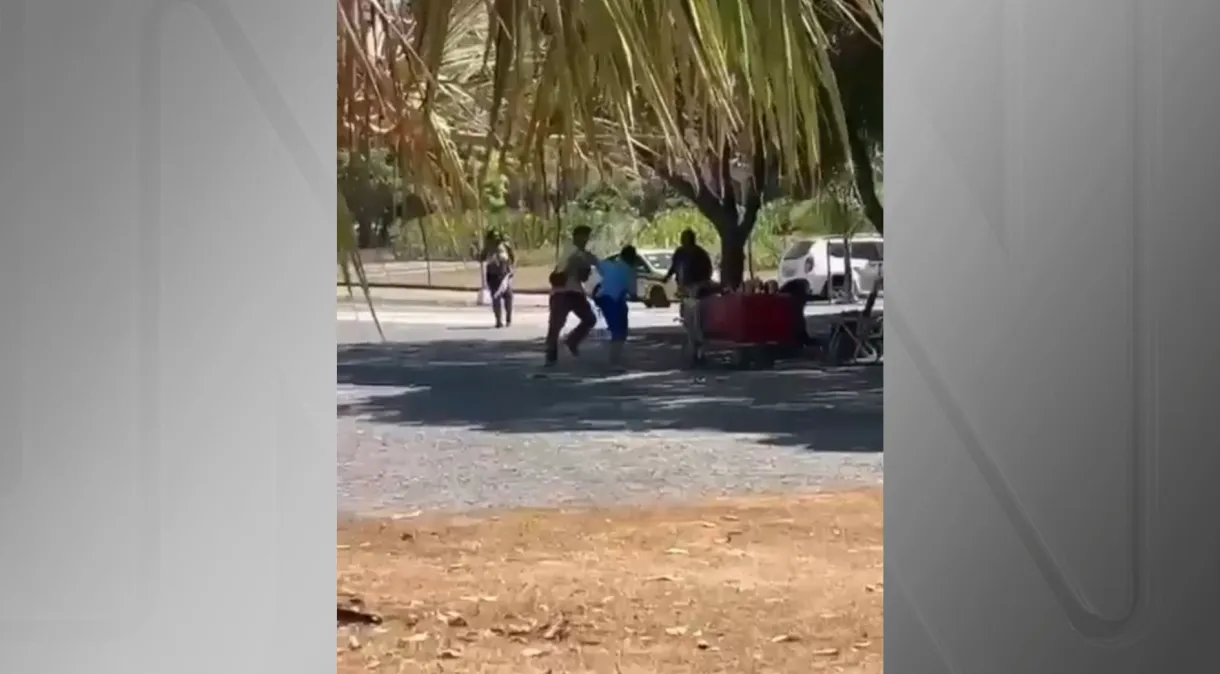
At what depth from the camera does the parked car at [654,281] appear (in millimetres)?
3391

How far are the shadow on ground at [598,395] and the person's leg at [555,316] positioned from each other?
7 cm

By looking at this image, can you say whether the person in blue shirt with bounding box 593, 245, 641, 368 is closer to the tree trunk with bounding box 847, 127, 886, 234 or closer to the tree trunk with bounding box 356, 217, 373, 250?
the tree trunk with bounding box 847, 127, 886, 234

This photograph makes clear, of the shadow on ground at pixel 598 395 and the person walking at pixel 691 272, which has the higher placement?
the person walking at pixel 691 272

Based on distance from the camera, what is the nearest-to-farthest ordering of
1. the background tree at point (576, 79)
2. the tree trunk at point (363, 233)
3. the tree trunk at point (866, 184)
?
1. the background tree at point (576, 79)
2. the tree trunk at point (363, 233)
3. the tree trunk at point (866, 184)

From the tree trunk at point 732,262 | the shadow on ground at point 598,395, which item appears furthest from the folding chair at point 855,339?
the tree trunk at point 732,262

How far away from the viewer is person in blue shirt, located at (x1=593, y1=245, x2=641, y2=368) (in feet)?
11.0

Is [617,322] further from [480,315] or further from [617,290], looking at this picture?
[480,315]

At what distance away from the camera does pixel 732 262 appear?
3.46 meters

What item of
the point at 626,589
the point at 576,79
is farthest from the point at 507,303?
the point at 576,79

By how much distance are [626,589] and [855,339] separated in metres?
1.05

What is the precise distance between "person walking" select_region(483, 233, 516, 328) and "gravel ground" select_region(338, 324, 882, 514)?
0.11 meters
